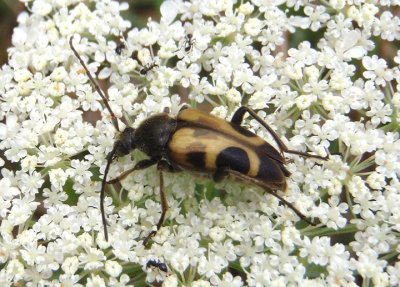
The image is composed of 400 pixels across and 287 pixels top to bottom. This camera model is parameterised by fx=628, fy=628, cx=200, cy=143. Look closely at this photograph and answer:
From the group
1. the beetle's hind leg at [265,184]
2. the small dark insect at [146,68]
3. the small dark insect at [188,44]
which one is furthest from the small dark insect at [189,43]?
the beetle's hind leg at [265,184]

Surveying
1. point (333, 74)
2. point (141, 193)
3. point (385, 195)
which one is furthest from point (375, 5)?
point (141, 193)

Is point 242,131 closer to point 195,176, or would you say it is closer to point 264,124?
point 264,124

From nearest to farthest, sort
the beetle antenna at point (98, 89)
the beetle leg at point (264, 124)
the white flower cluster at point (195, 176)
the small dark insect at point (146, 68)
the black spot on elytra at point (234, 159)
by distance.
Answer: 1. the black spot on elytra at point (234, 159)
2. the white flower cluster at point (195, 176)
3. the beetle leg at point (264, 124)
4. the beetle antenna at point (98, 89)
5. the small dark insect at point (146, 68)

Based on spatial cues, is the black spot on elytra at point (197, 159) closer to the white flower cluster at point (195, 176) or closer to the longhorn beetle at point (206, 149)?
the longhorn beetle at point (206, 149)

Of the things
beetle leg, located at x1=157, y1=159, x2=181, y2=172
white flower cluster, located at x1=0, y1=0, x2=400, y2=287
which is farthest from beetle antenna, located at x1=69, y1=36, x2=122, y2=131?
beetle leg, located at x1=157, y1=159, x2=181, y2=172

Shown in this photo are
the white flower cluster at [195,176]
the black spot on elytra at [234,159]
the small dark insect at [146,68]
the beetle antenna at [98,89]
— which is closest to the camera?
the black spot on elytra at [234,159]

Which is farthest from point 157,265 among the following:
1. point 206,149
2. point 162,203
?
point 206,149

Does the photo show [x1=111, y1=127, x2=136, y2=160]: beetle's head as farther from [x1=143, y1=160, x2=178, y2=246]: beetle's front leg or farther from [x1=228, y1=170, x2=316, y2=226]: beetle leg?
[x1=228, y1=170, x2=316, y2=226]: beetle leg
